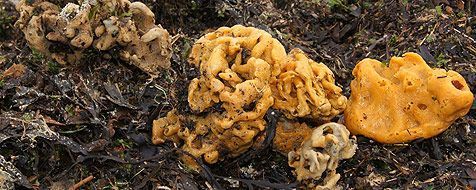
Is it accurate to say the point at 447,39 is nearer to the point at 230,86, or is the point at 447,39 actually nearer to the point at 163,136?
the point at 230,86

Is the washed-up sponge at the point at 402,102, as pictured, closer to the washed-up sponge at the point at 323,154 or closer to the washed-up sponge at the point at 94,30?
the washed-up sponge at the point at 323,154

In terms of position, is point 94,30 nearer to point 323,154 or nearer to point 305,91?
point 305,91

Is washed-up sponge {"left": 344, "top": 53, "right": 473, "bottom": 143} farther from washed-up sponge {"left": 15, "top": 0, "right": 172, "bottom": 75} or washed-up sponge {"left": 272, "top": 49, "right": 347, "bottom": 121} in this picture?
washed-up sponge {"left": 15, "top": 0, "right": 172, "bottom": 75}

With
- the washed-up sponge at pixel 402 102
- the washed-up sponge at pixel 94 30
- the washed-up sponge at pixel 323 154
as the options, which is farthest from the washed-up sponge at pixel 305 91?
the washed-up sponge at pixel 94 30

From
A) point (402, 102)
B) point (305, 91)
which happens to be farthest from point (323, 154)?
point (402, 102)

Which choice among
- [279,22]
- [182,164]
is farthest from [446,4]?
[182,164]

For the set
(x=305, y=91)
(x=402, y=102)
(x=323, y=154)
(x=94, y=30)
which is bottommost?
(x=323, y=154)

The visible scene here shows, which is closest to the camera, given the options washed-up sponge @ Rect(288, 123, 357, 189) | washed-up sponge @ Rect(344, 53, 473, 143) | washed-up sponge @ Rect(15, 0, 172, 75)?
washed-up sponge @ Rect(288, 123, 357, 189)

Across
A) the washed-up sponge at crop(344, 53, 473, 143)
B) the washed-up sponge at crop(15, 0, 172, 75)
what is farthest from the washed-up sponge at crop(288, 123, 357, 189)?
the washed-up sponge at crop(15, 0, 172, 75)
